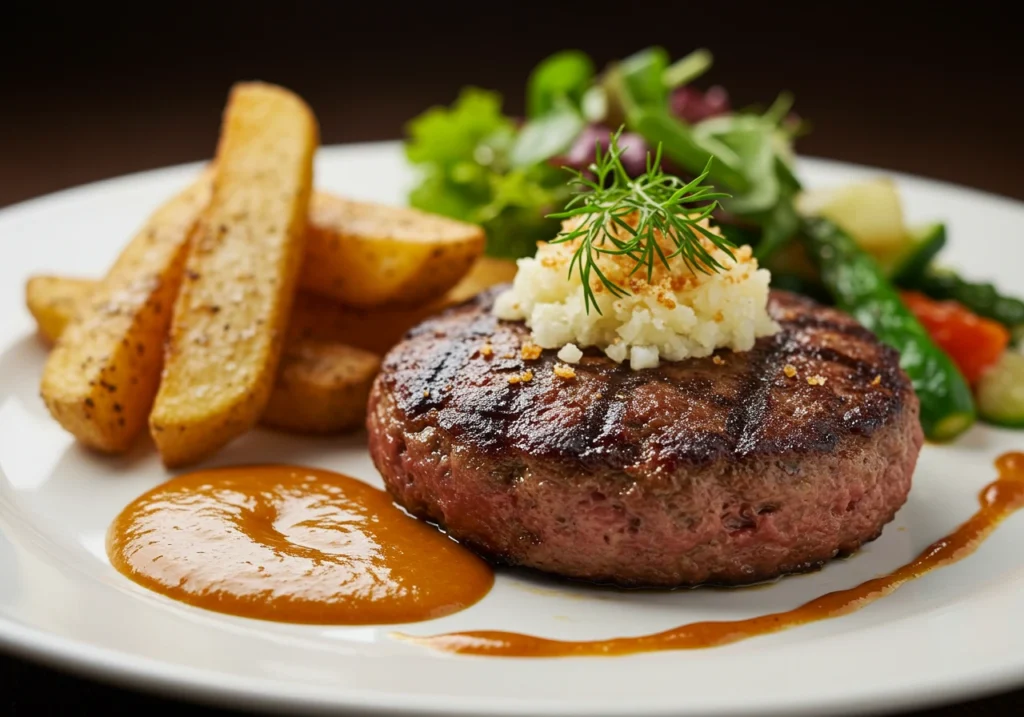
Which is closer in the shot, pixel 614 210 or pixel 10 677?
pixel 10 677

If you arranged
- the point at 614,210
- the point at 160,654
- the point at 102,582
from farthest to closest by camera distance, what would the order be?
the point at 614,210 → the point at 102,582 → the point at 160,654

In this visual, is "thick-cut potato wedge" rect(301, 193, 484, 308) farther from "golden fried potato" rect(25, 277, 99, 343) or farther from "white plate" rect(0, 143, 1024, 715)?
"golden fried potato" rect(25, 277, 99, 343)

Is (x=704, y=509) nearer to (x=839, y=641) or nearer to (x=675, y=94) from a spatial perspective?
(x=839, y=641)

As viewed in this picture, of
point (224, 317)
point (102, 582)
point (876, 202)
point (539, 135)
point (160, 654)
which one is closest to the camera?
point (160, 654)

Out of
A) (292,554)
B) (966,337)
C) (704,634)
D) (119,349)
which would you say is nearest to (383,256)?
(119,349)

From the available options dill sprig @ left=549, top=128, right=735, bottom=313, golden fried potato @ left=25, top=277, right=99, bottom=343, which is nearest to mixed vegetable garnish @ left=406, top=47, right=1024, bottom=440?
dill sprig @ left=549, top=128, right=735, bottom=313

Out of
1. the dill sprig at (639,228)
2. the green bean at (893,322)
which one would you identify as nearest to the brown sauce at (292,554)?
the dill sprig at (639,228)

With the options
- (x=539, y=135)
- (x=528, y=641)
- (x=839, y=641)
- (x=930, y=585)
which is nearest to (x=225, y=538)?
(x=528, y=641)

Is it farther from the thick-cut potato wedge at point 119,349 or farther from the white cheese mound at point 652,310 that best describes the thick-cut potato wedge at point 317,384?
the white cheese mound at point 652,310
